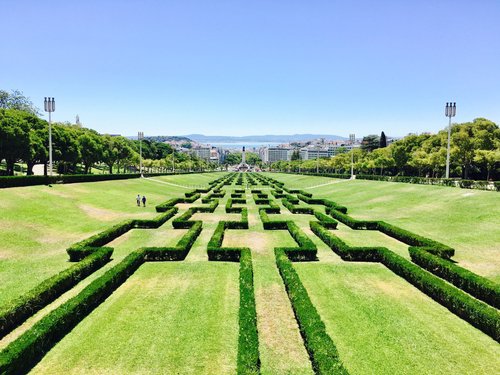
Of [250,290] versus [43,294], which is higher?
[250,290]

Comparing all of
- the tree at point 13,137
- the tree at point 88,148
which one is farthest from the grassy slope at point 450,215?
the tree at point 88,148

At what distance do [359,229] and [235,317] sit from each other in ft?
63.3

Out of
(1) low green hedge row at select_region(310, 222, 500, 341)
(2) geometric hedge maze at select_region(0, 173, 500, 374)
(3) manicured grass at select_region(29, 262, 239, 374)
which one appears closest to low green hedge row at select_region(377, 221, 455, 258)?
(2) geometric hedge maze at select_region(0, 173, 500, 374)

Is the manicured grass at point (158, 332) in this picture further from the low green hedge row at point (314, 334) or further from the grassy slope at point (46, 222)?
the grassy slope at point (46, 222)

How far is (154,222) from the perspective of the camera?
95.0ft

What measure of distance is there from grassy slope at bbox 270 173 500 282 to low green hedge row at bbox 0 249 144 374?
18365 mm

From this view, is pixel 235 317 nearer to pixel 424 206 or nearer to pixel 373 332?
pixel 373 332

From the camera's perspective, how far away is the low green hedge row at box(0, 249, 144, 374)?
30.2 feet

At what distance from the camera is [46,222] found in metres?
27.6

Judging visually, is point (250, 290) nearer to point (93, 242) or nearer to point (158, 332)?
point (158, 332)

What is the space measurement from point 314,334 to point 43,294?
34.7 ft

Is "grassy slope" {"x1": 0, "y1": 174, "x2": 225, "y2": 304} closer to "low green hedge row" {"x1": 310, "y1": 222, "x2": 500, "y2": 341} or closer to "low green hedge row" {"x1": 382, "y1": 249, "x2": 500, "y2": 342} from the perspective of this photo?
"low green hedge row" {"x1": 310, "y1": 222, "x2": 500, "y2": 341}

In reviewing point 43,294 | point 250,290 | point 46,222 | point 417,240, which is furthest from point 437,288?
point 46,222

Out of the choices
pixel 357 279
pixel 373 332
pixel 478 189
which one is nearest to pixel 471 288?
pixel 357 279
